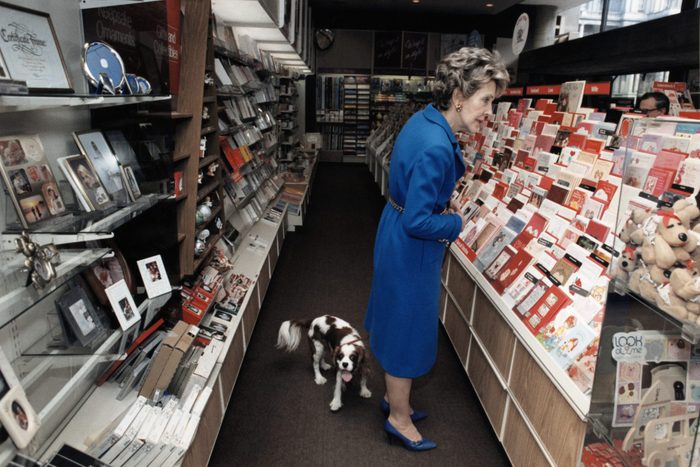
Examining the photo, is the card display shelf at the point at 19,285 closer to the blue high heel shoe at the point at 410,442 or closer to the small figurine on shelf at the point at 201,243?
the small figurine on shelf at the point at 201,243

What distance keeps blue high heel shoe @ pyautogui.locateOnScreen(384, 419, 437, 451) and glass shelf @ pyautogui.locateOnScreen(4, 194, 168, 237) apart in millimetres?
1779

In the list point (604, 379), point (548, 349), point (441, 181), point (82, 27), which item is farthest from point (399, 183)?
point (82, 27)

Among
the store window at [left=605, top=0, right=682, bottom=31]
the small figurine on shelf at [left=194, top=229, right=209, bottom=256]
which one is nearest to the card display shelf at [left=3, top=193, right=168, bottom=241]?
the small figurine on shelf at [left=194, top=229, right=209, bottom=256]

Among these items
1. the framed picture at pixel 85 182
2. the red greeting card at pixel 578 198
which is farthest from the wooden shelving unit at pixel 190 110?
the red greeting card at pixel 578 198

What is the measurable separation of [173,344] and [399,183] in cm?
127

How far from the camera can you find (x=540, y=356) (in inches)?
82.1

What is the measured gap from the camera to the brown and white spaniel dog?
274cm

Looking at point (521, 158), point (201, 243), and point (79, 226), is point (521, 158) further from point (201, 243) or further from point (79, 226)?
point (79, 226)

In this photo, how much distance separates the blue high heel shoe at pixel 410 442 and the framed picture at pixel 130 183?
5.89 feet

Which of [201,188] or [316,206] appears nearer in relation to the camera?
[201,188]

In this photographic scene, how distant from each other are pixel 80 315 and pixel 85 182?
471mm

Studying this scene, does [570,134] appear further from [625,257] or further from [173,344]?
[173,344]

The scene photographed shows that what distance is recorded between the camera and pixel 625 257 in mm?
1381

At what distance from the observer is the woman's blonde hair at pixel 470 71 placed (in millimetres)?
2049
